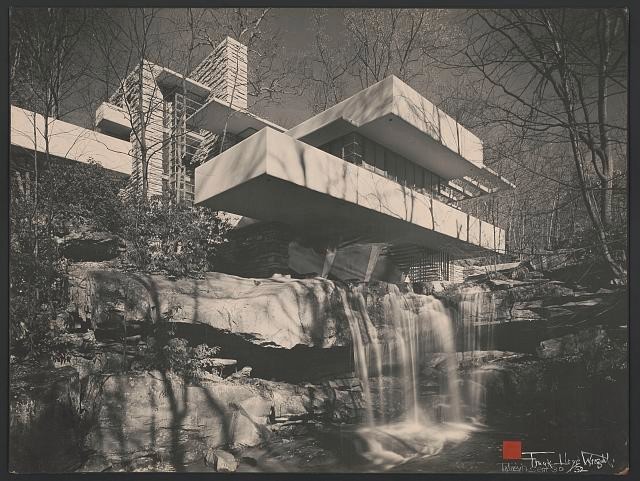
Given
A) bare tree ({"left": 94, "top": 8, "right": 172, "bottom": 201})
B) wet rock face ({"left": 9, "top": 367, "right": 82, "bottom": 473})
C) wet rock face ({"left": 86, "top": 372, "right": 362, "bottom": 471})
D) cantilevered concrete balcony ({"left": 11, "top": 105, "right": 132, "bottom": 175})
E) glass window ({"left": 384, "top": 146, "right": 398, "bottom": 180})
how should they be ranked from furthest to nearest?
glass window ({"left": 384, "top": 146, "right": 398, "bottom": 180})
bare tree ({"left": 94, "top": 8, "right": 172, "bottom": 201})
cantilevered concrete balcony ({"left": 11, "top": 105, "right": 132, "bottom": 175})
wet rock face ({"left": 86, "top": 372, "right": 362, "bottom": 471})
wet rock face ({"left": 9, "top": 367, "right": 82, "bottom": 473})

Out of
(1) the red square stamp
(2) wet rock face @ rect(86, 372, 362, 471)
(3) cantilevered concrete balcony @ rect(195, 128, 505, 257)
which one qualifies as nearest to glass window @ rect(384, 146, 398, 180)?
(3) cantilevered concrete balcony @ rect(195, 128, 505, 257)

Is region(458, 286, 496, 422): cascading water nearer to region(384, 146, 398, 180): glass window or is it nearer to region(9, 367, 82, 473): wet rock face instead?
region(384, 146, 398, 180): glass window

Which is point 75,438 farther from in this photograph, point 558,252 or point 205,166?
point 558,252

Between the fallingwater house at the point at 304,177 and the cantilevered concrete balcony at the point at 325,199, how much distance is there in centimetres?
1

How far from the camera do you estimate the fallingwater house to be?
4.50 metres

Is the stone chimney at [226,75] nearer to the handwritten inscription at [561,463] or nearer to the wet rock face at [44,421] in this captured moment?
the wet rock face at [44,421]

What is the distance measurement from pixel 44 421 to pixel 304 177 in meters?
3.05

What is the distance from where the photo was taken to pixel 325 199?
457cm

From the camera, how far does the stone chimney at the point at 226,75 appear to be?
4695 millimetres

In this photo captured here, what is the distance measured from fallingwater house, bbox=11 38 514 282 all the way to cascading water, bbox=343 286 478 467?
34 cm

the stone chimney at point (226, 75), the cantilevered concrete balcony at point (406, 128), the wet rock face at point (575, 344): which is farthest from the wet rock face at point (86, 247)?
the wet rock face at point (575, 344)

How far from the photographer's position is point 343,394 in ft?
14.1

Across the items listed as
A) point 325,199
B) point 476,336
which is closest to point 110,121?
point 325,199

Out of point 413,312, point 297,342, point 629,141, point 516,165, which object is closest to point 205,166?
point 297,342
